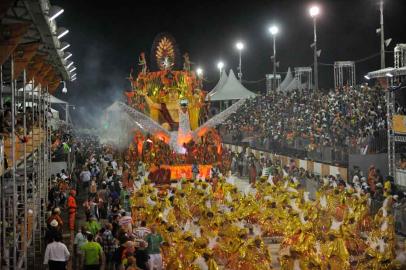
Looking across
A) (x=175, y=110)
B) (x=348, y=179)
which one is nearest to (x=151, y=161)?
(x=175, y=110)

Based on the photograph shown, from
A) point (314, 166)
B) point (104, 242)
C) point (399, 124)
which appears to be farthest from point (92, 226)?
point (314, 166)

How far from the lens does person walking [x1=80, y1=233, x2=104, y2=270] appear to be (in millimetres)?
10625

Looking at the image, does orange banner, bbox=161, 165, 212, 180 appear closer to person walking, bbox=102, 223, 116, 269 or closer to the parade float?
the parade float

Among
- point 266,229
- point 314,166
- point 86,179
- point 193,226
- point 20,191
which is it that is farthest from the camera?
point 314,166

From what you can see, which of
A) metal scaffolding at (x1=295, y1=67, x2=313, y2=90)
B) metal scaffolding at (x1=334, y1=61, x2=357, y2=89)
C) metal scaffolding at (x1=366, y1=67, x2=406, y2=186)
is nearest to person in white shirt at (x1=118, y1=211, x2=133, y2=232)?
metal scaffolding at (x1=366, y1=67, x2=406, y2=186)

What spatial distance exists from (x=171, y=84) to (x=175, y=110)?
1374 millimetres

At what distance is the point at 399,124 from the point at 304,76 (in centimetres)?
2947

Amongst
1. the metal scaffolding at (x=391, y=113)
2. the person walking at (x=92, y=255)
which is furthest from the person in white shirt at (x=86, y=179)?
the person walking at (x=92, y=255)

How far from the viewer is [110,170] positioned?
71.0 feet

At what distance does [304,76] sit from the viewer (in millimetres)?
48406

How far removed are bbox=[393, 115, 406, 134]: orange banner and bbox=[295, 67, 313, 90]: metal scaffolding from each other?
78.1 feet

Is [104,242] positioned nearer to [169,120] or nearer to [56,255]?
[56,255]

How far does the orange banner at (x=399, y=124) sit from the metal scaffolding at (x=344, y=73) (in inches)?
627

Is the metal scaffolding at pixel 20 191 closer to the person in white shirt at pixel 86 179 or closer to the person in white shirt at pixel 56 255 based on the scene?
the person in white shirt at pixel 56 255
